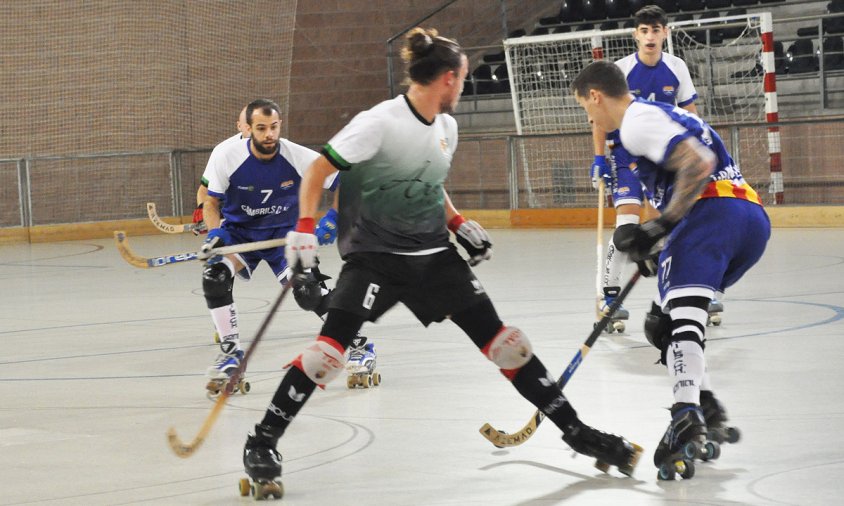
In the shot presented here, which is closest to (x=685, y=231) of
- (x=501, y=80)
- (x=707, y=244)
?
(x=707, y=244)

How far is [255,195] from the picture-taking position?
21.0 feet

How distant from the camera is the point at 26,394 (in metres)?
5.96

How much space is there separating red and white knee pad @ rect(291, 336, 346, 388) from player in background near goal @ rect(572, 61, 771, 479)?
3.08 ft

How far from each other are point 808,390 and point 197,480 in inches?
100.0

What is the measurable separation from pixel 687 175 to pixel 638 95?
3.94 m

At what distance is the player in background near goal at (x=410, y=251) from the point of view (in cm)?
397

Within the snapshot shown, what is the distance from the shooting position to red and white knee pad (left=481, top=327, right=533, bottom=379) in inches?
161

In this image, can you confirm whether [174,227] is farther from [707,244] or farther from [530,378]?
[707,244]

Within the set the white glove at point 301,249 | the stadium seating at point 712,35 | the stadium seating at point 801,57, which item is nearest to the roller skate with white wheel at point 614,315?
the white glove at point 301,249

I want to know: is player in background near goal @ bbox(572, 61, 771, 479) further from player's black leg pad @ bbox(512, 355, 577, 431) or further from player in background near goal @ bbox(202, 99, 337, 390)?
player in background near goal @ bbox(202, 99, 337, 390)

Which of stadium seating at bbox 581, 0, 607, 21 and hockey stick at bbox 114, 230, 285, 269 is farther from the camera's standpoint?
stadium seating at bbox 581, 0, 607, 21

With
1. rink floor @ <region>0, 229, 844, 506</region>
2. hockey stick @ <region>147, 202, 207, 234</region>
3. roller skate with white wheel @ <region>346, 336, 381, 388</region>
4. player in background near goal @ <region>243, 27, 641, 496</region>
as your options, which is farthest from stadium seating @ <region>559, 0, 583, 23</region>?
player in background near goal @ <region>243, 27, 641, 496</region>

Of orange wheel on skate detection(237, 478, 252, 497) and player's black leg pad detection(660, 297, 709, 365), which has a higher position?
player's black leg pad detection(660, 297, 709, 365)

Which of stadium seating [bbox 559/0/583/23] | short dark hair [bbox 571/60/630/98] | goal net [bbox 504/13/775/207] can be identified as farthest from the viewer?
stadium seating [bbox 559/0/583/23]
